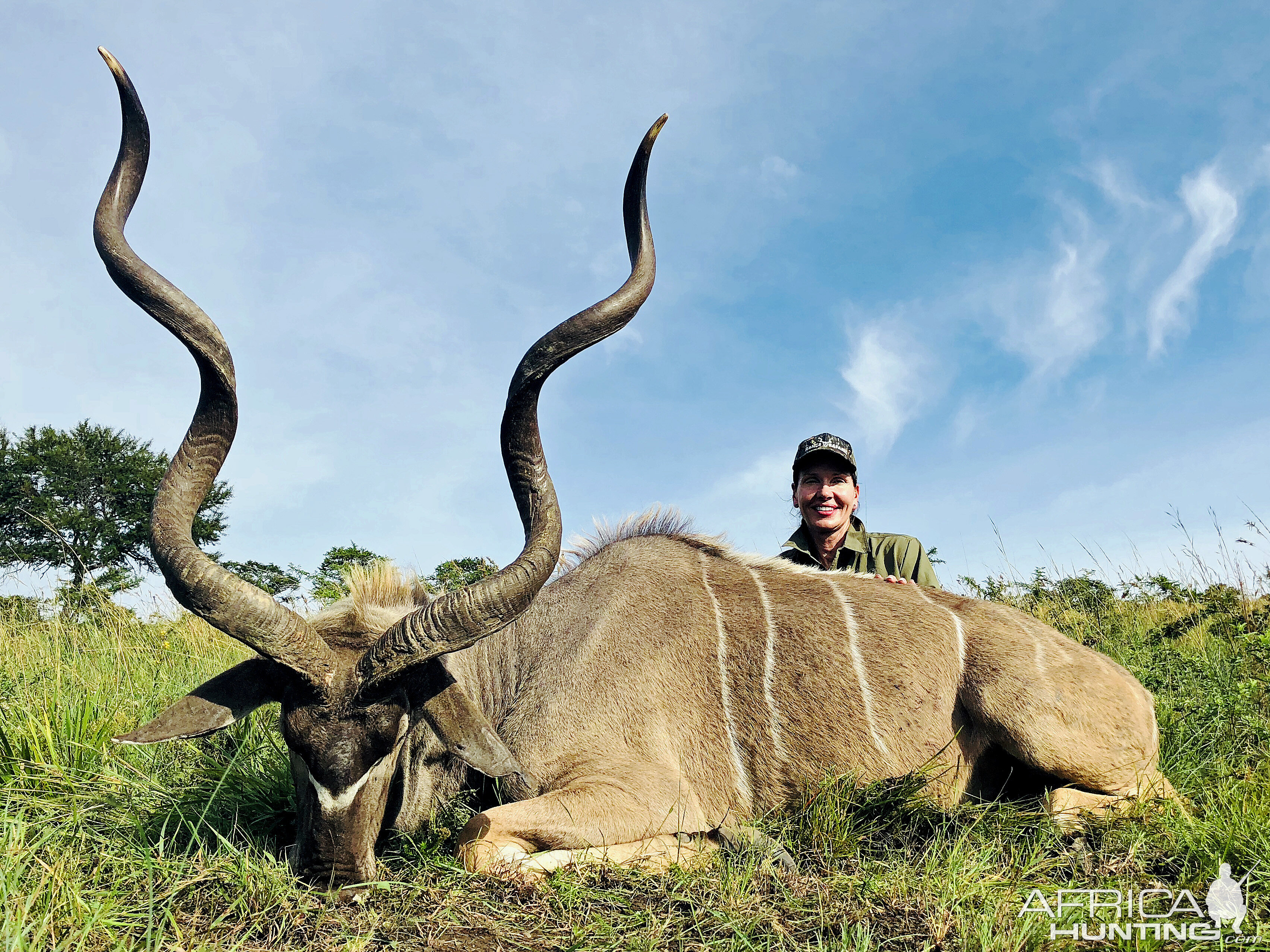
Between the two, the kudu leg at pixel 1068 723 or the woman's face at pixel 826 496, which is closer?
the kudu leg at pixel 1068 723

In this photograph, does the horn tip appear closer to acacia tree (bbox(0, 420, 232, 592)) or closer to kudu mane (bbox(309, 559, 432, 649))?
kudu mane (bbox(309, 559, 432, 649))

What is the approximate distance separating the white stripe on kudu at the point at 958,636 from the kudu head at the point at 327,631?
1698mm

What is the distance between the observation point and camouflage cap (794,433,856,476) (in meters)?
5.13

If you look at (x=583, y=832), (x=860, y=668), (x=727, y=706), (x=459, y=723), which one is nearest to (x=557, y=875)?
(x=583, y=832)

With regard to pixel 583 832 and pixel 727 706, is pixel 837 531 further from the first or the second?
pixel 583 832

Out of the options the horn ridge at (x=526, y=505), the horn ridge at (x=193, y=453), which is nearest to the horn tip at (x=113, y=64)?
the horn ridge at (x=193, y=453)

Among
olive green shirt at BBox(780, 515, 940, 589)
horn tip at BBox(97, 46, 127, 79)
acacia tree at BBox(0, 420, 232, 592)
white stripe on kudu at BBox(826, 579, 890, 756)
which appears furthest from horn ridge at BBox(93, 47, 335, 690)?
acacia tree at BBox(0, 420, 232, 592)

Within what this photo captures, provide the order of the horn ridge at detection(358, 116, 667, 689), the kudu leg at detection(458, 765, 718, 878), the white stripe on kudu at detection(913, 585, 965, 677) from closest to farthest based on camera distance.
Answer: the kudu leg at detection(458, 765, 718, 878) < the horn ridge at detection(358, 116, 667, 689) < the white stripe on kudu at detection(913, 585, 965, 677)

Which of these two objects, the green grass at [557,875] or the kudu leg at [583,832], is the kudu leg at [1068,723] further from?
the kudu leg at [583,832]

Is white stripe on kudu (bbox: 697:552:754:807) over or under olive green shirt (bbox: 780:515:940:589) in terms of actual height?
under

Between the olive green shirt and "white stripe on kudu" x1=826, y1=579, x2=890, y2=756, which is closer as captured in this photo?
"white stripe on kudu" x1=826, y1=579, x2=890, y2=756

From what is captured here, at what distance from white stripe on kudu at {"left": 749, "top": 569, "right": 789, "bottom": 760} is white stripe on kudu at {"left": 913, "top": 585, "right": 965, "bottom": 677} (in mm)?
709

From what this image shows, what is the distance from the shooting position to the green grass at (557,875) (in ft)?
7.41

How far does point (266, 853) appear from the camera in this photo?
271cm
